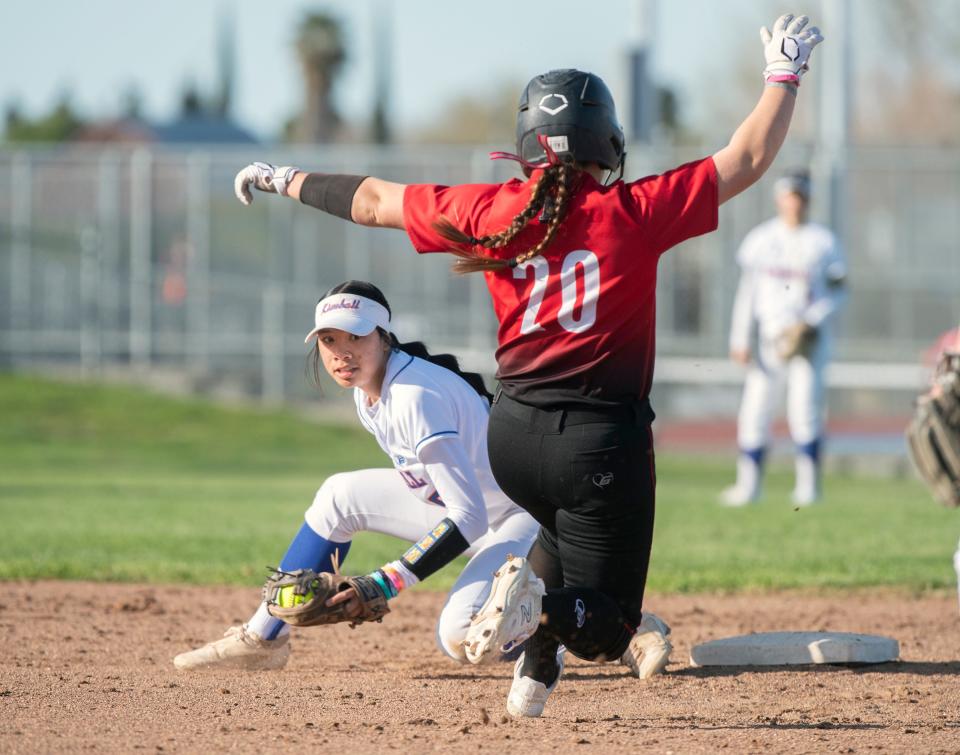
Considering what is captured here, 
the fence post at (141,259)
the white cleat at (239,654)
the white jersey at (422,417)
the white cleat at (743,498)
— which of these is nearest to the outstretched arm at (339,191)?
the white jersey at (422,417)

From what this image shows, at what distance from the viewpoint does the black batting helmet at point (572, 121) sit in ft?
14.8

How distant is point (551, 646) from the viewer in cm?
465

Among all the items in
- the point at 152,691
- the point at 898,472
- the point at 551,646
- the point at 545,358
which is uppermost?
the point at 545,358

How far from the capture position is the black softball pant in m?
4.42

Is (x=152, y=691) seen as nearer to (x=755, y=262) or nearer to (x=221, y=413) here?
(x=755, y=262)

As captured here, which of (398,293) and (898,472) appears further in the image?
(398,293)

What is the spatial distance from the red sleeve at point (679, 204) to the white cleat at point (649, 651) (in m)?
1.84

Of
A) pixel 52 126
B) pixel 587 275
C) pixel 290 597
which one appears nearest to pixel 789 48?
pixel 587 275

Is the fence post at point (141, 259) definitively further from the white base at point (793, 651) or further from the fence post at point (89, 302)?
the white base at point (793, 651)

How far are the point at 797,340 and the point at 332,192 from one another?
772 centimetres

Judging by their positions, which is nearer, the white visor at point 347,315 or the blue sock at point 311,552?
the white visor at point 347,315

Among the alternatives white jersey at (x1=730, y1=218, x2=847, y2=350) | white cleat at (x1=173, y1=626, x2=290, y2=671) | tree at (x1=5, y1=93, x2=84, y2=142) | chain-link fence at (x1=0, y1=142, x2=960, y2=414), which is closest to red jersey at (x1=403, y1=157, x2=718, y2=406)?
white cleat at (x1=173, y1=626, x2=290, y2=671)

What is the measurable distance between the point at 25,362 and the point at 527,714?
1981 centimetres

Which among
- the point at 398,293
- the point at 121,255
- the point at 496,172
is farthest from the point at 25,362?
the point at 496,172
